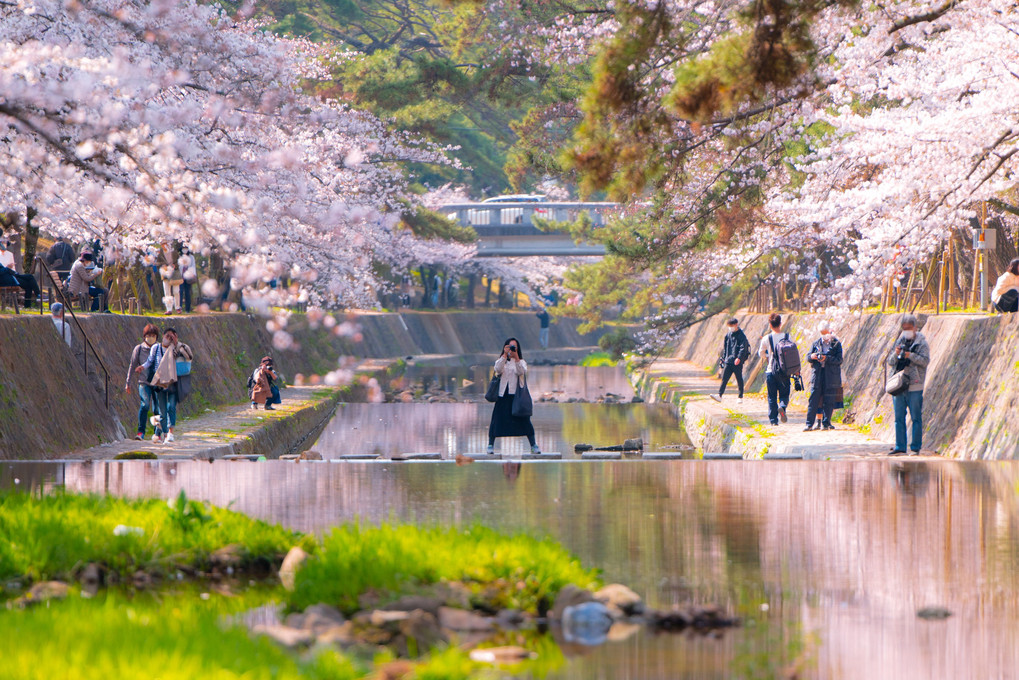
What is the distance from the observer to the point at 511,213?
Answer: 6350cm

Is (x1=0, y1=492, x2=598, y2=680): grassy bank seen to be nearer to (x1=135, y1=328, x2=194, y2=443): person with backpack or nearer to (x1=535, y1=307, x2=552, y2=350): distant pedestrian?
(x1=135, y1=328, x2=194, y2=443): person with backpack

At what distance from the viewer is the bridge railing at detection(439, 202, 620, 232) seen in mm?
55125

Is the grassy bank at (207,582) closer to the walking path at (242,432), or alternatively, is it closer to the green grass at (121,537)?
the green grass at (121,537)

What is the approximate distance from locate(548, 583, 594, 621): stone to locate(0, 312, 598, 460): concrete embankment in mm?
9889

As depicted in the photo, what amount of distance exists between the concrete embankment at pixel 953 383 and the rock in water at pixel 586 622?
9.15 meters

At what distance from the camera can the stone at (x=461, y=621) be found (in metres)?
6.33

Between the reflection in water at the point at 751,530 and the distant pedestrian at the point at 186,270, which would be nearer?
the reflection in water at the point at 751,530

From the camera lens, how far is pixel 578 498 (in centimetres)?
1123

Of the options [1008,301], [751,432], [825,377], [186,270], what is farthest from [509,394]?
[186,270]

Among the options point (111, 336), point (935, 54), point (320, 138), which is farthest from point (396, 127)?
point (935, 54)

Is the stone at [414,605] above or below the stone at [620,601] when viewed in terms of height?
above

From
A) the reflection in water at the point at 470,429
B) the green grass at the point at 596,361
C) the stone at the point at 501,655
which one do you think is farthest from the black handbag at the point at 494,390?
the green grass at the point at 596,361

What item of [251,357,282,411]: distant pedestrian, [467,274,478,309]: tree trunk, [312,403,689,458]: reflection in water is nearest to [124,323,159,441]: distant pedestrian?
[312,403,689,458]: reflection in water

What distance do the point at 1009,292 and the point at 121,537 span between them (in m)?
12.1
